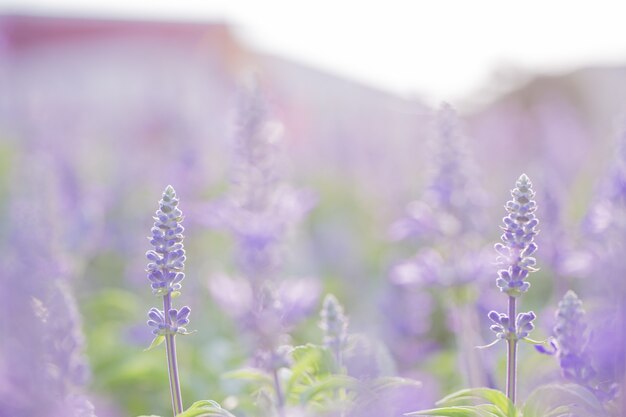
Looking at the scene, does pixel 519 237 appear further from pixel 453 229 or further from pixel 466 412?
pixel 453 229

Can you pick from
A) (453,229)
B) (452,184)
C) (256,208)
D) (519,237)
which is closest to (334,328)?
(519,237)

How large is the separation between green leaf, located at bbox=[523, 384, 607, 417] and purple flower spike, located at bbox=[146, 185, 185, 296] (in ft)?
3.58

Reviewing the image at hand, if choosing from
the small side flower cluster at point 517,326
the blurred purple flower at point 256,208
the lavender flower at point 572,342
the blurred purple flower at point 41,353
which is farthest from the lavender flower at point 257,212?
the lavender flower at point 572,342

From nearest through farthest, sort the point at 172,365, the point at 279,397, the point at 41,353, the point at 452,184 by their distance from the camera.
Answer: the point at 172,365 → the point at 279,397 → the point at 41,353 → the point at 452,184

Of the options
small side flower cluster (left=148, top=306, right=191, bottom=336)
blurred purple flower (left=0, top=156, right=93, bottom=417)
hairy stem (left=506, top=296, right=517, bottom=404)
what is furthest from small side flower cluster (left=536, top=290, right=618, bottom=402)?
blurred purple flower (left=0, top=156, right=93, bottom=417)

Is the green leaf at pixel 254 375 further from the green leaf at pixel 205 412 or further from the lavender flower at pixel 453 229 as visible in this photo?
the lavender flower at pixel 453 229

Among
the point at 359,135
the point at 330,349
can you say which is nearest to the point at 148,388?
the point at 330,349

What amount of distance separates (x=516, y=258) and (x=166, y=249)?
98 cm

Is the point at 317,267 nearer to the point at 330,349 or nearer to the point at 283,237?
the point at 283,237

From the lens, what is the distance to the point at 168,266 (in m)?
2.17

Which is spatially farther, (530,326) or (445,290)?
(445,290)

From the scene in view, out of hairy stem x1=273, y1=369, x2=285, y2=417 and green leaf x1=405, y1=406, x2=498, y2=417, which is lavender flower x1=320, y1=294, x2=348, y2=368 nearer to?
hairy stem x1=273, y1=369, x2=285, y2=417

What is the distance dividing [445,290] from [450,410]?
97.2 inches

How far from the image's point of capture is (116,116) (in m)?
20.2
